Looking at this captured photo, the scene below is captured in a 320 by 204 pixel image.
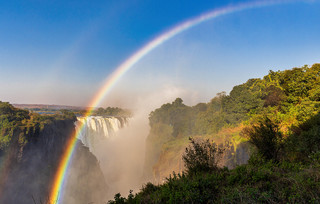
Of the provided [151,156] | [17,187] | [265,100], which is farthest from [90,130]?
[265,100]

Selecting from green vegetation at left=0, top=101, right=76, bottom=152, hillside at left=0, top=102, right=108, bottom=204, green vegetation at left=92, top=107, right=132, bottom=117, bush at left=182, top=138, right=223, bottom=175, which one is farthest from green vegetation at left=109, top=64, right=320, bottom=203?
green vegetation at left=92, top=107, right=132, bottom=117

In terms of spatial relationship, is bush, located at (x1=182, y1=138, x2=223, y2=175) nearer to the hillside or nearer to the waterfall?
the hillside

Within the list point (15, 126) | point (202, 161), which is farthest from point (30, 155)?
point (202, 161)

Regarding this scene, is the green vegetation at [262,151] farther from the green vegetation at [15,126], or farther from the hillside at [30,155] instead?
the green vegetation at [15,126]

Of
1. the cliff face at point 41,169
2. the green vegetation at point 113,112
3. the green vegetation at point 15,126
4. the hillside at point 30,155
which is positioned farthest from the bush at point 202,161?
the green vegetation at point 113,112

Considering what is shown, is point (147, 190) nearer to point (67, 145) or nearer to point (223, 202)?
point (223, 202)
